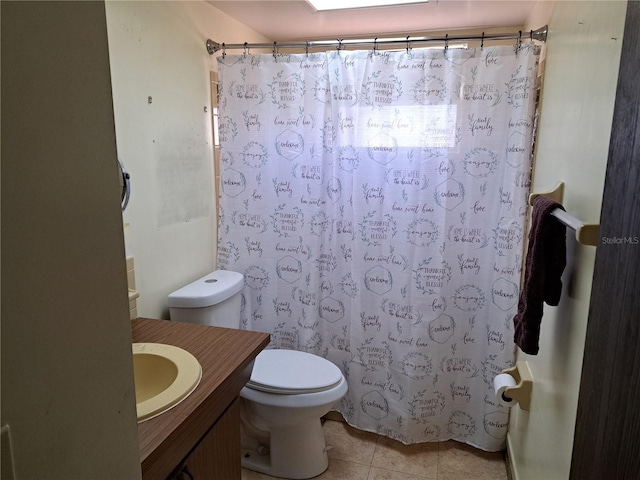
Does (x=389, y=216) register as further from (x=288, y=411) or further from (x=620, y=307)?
(x=620, y=307)

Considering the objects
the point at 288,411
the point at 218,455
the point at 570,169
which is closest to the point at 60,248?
the point at 218,455

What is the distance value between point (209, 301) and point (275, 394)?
483 mm

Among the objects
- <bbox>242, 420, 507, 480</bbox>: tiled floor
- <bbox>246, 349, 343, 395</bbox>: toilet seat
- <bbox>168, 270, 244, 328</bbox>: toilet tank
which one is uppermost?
<bbox>168, 270, 244, 328</bbox>: toilet tank

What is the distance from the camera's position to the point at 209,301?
6.10 feet

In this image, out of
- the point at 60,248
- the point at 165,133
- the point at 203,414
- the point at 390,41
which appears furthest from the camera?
the point at 390,41

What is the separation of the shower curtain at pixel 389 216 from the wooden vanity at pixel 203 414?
0.79 meters

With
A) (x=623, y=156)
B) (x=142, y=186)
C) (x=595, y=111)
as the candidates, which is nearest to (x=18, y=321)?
(x=623, y=156)

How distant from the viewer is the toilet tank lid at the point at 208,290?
1821 mm

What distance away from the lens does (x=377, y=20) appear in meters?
2.18

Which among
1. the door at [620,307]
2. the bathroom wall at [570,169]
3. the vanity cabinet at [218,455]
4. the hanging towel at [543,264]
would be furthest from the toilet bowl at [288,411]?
the door at [620,307]

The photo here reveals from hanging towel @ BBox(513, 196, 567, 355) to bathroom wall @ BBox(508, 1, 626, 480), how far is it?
41 millimetres

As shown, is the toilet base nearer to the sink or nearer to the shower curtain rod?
the sink

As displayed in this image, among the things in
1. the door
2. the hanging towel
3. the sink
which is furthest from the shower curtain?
the door

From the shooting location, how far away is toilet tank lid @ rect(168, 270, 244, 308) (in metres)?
1.82
